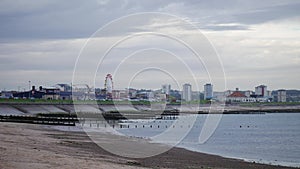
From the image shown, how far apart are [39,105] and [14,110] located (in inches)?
577

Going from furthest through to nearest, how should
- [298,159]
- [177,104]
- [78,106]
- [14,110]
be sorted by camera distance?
[177,104] < [78,106] < [14,110] < [298,159]

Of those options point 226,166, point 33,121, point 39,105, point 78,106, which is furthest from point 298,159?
point 78,106

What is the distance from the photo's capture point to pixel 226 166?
2755 centimetres

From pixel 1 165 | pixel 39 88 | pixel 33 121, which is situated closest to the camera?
pixel 1 165

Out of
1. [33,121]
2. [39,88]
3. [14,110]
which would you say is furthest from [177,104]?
[33,121]

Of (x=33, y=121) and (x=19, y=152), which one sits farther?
(x=33, y=121)

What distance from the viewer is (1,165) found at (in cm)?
1778

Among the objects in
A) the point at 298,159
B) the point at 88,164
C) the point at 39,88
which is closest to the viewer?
the point at 88,164

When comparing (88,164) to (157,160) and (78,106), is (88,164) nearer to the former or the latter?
(157,160)

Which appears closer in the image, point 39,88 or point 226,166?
point 226,166

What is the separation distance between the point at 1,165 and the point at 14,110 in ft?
289

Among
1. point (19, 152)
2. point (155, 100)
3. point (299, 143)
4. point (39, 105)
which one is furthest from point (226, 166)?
point (155, 100)

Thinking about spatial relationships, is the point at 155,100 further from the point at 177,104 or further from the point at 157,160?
the point at 157,160

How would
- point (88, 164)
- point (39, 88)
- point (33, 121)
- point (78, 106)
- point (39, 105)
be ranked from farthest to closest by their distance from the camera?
point (39, 88), point (78, 106), point (39, 105), point (33, 121), point (88, 164)
